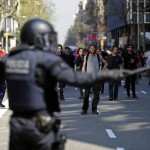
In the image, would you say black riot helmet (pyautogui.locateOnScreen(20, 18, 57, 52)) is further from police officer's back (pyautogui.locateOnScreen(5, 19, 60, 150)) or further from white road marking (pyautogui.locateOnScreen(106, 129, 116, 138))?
white road marking (pyautogui.locateOnScreen(106, 129, 116, 138))

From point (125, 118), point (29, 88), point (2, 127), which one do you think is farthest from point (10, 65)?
point (125, 118)

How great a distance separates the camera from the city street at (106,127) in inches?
374

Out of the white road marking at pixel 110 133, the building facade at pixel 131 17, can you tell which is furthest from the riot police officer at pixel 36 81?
the building facade at pixel 131 17

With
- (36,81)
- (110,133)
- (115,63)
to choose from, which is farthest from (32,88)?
(115,63)

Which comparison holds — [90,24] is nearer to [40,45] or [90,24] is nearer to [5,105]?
[5,105]

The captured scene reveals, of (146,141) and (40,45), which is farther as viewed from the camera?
(146,141)

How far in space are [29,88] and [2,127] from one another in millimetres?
7298

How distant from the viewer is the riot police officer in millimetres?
4418

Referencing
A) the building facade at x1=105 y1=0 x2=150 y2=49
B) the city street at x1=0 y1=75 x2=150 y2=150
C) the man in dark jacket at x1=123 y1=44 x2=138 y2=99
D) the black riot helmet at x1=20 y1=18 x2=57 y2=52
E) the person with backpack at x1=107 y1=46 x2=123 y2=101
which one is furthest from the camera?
the building facade at x1=105 y1=0 x2=150 y2=49

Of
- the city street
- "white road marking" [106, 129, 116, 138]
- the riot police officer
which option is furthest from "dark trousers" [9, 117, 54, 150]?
"white road marking" [106, 129, 116, 138]

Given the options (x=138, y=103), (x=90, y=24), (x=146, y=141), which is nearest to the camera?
(x=146, y=141)

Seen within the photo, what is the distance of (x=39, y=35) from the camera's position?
4.51m

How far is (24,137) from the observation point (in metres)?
4.47

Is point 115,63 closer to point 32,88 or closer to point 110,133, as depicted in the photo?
point 110,133
